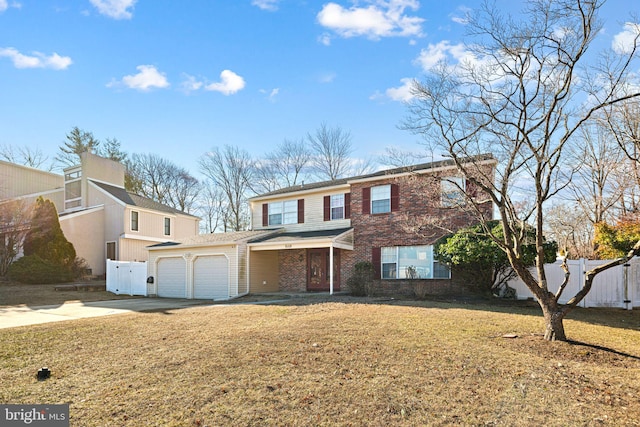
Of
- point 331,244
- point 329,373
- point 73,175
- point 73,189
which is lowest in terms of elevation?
point 329,373

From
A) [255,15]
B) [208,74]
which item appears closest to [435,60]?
[255,15]

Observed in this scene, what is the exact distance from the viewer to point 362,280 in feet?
54.3

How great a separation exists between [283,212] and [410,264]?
748 cm

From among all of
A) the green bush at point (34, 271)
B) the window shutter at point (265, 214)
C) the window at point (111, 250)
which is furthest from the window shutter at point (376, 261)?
the window at point (111, 250)

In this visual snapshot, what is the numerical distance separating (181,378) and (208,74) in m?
12.3

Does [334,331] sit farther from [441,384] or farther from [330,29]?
[330,29]

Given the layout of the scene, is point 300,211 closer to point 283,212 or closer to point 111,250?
point 283,212

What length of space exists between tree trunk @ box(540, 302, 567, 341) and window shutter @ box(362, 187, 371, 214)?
11.1 m

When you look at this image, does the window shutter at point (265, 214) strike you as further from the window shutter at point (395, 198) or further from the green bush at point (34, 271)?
the green bush at point (34, 271)

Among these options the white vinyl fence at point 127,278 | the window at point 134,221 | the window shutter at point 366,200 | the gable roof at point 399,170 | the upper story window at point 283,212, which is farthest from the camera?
the window at point 134,221

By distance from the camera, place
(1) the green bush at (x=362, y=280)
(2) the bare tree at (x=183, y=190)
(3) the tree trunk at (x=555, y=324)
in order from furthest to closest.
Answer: (2) the bare tree at (x=183, y=190), (1) the green bush at (x=362, y=280), (3) the tree trunk at (x=555, y=324)

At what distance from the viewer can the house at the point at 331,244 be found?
645 inches

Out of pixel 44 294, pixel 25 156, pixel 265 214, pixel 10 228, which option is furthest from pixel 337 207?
pixel 25 156

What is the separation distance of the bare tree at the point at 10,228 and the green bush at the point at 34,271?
88cm
